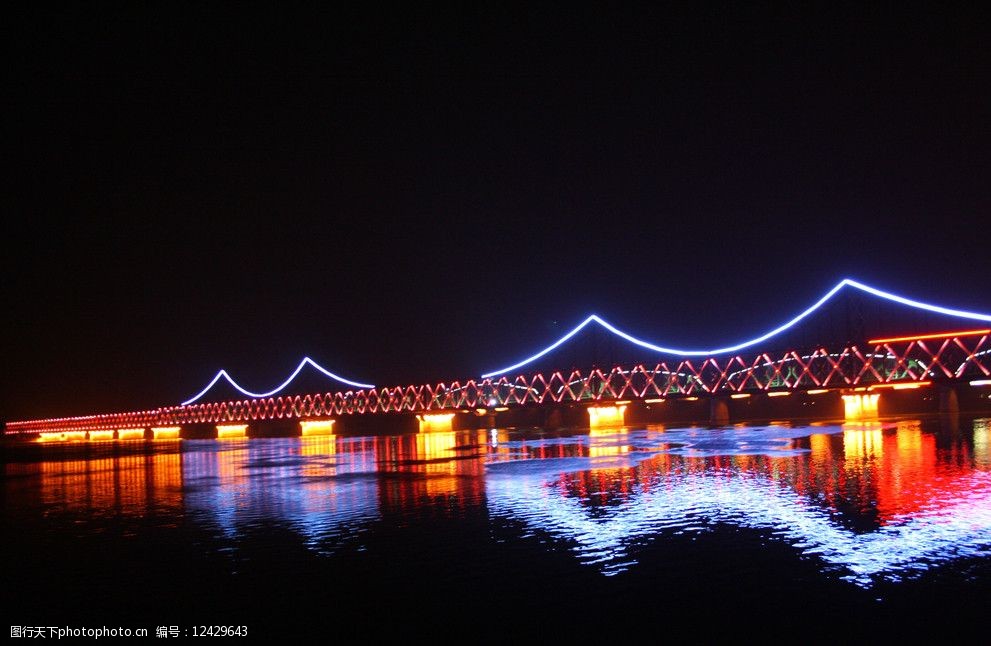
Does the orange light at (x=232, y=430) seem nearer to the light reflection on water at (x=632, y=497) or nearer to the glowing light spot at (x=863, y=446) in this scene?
the light reflection on water at (x=632, y=497)

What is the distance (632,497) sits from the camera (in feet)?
73.0

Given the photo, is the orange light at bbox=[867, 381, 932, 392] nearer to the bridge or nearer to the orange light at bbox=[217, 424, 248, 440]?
the bridge

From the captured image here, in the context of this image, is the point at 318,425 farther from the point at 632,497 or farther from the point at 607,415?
the point at 632,497

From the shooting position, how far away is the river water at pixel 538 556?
11.0m

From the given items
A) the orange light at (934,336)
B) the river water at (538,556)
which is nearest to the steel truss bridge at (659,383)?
the orange light at (934,336)

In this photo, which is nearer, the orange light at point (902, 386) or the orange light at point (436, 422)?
the orange light at point (902, 386)

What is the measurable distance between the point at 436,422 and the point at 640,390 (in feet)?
94.1

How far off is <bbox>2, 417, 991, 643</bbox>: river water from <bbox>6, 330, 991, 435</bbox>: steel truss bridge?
5167 centimetres

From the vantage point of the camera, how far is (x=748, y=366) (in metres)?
91.5

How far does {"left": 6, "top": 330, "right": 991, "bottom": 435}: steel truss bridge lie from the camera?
77.1 metres

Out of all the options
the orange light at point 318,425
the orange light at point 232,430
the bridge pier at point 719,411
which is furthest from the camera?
the orange light at point 232,430

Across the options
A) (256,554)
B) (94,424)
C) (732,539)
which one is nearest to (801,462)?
(732,539)

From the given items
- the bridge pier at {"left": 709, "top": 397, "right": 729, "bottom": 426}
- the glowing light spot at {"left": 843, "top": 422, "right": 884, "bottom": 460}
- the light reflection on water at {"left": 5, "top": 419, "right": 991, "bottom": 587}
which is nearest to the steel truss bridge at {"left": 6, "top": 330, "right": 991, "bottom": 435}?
the bridge pier at {"left": 709, "top": 397, "right": 729, "bottom": 426}

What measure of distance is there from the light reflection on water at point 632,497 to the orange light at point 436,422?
67.8 meters
